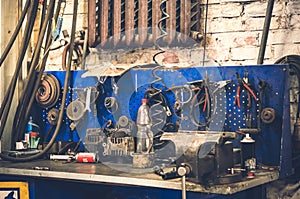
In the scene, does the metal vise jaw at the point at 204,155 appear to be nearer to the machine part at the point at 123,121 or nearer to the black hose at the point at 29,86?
the machine part at the point at 123,121

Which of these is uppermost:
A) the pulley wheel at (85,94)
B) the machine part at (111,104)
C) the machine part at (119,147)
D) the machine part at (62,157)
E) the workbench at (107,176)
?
the pulley wheel at (85,94)

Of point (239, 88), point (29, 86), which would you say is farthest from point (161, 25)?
point (29, 86)

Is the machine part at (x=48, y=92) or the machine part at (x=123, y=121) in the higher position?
the machine part at (x=48, y=92)

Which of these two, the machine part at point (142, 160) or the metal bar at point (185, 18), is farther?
the metal bar at point (185, 18)

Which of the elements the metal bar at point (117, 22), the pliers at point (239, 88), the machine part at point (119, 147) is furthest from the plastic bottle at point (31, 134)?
the pliers at point (239, 88)

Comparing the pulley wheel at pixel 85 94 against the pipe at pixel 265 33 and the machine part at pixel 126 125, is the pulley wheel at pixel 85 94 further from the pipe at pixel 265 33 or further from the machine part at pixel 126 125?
the pipe at pixel 265 33

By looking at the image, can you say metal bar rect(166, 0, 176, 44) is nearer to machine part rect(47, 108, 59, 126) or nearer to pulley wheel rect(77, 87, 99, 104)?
pulley wheel rect(77, 87, 99, 104)

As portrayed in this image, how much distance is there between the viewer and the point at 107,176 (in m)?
1.95

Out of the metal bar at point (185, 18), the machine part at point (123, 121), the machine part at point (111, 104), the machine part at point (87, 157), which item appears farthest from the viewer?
the metal bar at point (185, 18)

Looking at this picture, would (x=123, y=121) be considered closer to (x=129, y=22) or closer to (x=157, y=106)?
(x=157, y=106)

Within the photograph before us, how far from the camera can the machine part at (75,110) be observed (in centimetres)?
254

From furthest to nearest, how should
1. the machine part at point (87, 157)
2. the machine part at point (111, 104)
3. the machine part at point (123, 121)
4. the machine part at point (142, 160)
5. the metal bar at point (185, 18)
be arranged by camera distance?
the metal bar at point (185, 18) < the machine part at point (111, 104) < the machine part at point (123, 121) < the machine part at point (87, 157) < the machine part at point (142, 160)

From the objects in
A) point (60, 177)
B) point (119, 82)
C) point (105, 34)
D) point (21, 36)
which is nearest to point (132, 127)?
point (119, 82)

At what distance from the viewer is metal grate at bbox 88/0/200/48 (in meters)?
2.62
